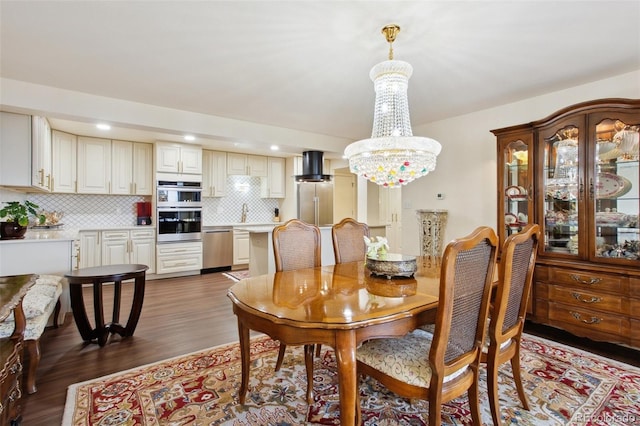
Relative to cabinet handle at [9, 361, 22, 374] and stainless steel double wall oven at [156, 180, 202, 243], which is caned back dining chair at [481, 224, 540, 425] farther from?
stainless steel double wall oven at [156, 180, 202, 243]

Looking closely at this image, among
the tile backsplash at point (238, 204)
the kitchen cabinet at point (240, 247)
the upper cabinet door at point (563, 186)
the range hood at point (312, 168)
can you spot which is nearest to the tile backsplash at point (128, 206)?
the tile backsplash at point (238, 204)

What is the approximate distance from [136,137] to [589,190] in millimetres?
5871

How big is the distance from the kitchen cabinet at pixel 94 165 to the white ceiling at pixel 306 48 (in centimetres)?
253

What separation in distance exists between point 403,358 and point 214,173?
5.48 meters

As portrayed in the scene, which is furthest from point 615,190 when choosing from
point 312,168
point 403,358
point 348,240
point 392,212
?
point 392,212

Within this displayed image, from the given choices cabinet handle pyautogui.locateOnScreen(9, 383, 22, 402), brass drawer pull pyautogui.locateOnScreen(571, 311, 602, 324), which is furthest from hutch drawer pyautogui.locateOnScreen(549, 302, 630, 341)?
cabinet handle pyautogui.locateOnScreen(9, 383, 22, 402)

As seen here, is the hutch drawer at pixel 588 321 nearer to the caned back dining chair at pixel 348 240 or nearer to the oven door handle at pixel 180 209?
the caned back dining chair at pixel 348 240

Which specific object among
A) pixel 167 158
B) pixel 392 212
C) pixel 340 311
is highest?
pixel 167 158

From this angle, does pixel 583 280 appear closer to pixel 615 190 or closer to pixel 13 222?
pixel 615 190

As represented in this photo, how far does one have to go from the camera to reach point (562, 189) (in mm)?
2947

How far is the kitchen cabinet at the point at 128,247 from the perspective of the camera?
5.05m

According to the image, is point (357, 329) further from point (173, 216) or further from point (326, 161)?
point (326, 161)

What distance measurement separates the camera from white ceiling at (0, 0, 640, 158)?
184 centimetres

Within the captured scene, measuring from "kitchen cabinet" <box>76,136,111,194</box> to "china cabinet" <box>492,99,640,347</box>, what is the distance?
5.80m
